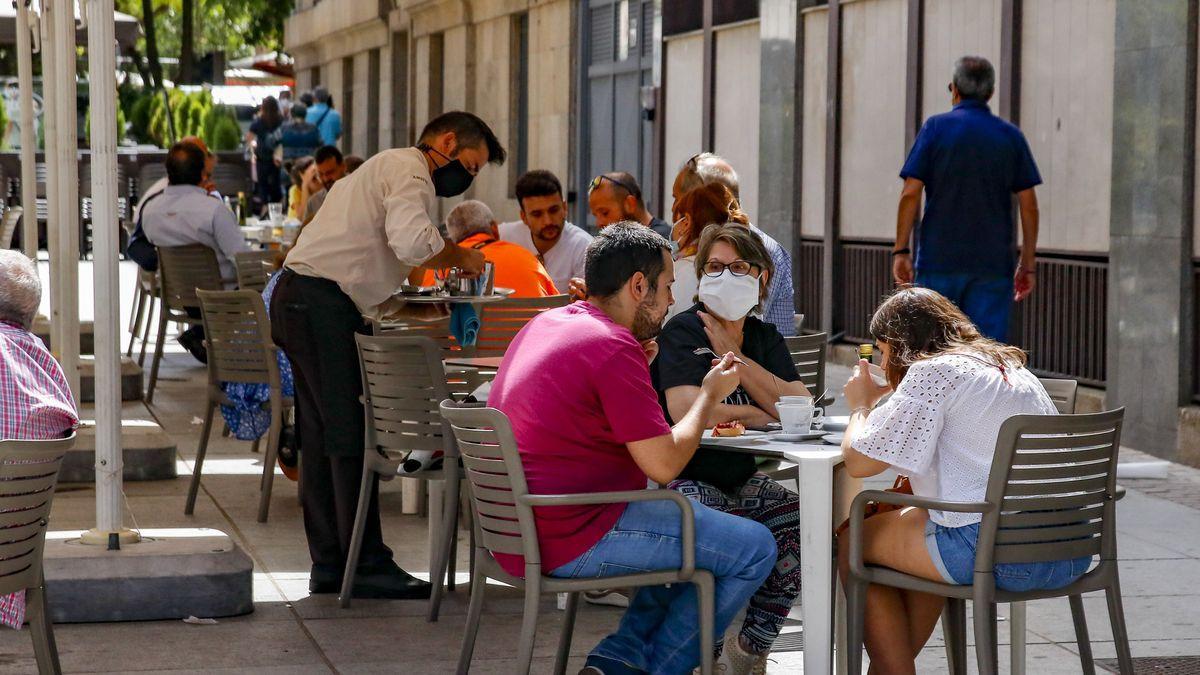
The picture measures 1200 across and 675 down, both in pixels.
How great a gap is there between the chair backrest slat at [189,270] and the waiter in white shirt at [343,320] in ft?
17.3

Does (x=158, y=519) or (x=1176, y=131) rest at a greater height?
(x=1176, y=131)

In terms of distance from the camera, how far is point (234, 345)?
8.30 meters

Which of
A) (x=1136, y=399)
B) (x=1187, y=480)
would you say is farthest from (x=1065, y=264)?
(x=1187, y=480)

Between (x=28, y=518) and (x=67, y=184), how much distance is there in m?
4.89

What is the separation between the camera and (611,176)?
877cm

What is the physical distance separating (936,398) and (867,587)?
56 centimetres

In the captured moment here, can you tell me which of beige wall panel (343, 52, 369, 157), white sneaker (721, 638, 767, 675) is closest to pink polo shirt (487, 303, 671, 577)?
white sneaker (721, 638, 767, 675)

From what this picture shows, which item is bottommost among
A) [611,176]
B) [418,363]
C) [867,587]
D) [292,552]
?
[292,552]

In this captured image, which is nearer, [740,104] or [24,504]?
[24,504]

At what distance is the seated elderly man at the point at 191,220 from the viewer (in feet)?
39.6

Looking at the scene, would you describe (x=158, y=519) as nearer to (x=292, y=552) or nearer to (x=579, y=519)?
(x=292, y=552)

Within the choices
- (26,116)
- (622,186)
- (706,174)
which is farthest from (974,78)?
(26,116)

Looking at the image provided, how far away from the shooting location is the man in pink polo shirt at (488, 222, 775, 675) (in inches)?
181

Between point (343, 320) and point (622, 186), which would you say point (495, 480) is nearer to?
point (343, 320)
